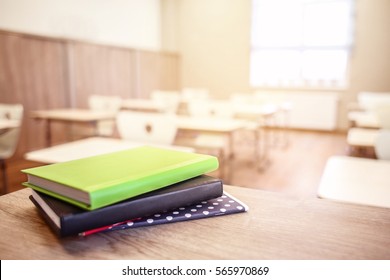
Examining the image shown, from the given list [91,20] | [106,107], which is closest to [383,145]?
[106,107]

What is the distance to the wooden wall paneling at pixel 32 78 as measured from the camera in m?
4.49

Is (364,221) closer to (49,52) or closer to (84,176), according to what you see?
Answer: (84,176)

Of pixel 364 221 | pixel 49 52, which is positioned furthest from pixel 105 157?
pixel 49 52

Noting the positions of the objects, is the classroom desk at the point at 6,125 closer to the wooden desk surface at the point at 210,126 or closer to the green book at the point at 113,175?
the wooden desk surface at the point at 210,126

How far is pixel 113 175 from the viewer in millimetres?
629

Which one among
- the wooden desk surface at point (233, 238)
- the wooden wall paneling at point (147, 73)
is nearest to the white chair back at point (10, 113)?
the wooden desk surface at point (233, 238)

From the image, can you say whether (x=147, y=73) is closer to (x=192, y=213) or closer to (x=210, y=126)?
(x=210, y=126)

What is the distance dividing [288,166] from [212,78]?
4.02 metres

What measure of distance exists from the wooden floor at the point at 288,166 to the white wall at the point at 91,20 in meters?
1.89

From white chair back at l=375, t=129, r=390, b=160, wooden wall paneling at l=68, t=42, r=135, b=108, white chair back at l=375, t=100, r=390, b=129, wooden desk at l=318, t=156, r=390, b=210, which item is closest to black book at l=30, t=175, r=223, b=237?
wooden desk at l=318, t=156, r=390, b=210

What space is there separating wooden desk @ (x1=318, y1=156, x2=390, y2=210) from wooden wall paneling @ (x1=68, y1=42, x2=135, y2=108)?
465 centimetres

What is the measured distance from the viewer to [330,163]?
1.60 meters
